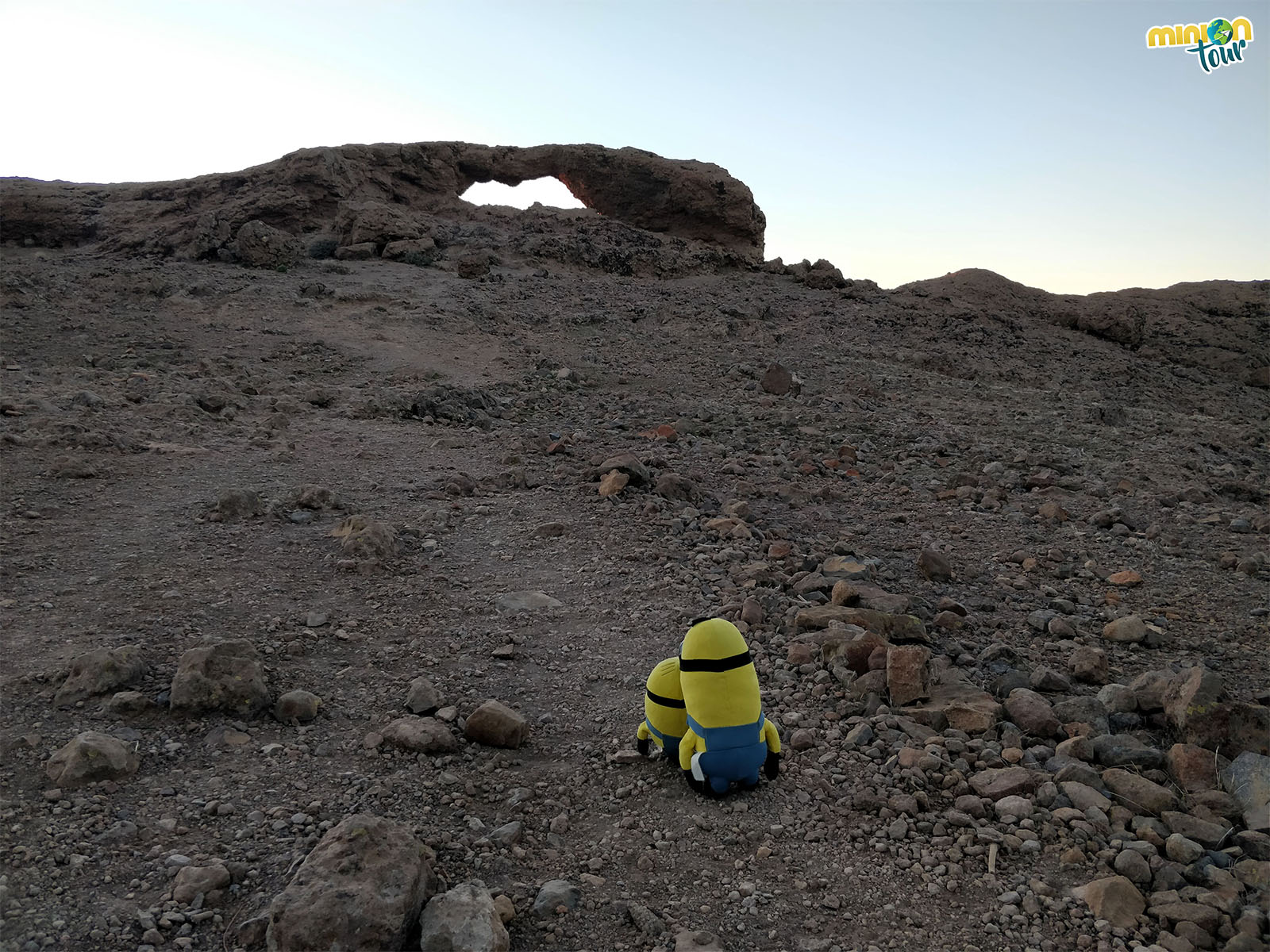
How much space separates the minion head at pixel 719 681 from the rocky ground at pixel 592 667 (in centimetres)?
Result: 28

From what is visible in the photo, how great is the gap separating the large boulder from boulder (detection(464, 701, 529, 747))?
700 mm

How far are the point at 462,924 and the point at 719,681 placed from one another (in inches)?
37.8

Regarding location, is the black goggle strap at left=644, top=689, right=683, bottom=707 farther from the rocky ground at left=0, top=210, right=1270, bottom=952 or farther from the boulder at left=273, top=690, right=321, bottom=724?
the boulder at left=273, top=690, right=321, bottom=724

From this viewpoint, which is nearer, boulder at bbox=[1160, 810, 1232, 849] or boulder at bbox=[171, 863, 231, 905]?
boulder at bbox=[171, 863, 231, 905]

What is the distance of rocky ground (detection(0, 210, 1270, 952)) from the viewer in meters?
2.09

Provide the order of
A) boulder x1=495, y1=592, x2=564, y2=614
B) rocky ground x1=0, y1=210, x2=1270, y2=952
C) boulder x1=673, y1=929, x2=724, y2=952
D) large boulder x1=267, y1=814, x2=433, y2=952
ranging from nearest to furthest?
large boulder x1=267, y1=814, x2=433, y2=952 < boulder x1=673, y1=929, x2=724, y2=952 < rocky ground x1=0, y1=210, x2=1270, y2=952 < boulder x1=495, y1=592, x2=564, y2=614

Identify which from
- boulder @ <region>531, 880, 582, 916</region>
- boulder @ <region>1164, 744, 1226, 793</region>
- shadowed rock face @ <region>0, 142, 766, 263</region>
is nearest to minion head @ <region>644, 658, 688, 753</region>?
boulder @ <region>531, 880, 582, 916</region>

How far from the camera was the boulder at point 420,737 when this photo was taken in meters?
2.73

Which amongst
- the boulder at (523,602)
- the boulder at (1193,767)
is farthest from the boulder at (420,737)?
the boulder at (1193,767)

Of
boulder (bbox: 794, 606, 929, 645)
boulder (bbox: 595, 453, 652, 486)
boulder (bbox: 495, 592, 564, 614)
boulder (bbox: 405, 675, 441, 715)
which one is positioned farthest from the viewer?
boulder (bbox: 595, 453, 652, 486)

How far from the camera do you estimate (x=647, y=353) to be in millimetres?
10398

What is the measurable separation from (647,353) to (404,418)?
3876 mm

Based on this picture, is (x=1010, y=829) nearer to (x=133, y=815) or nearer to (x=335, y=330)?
(x=133, y=815)

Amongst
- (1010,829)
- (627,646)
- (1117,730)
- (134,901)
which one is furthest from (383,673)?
(1117,730)
